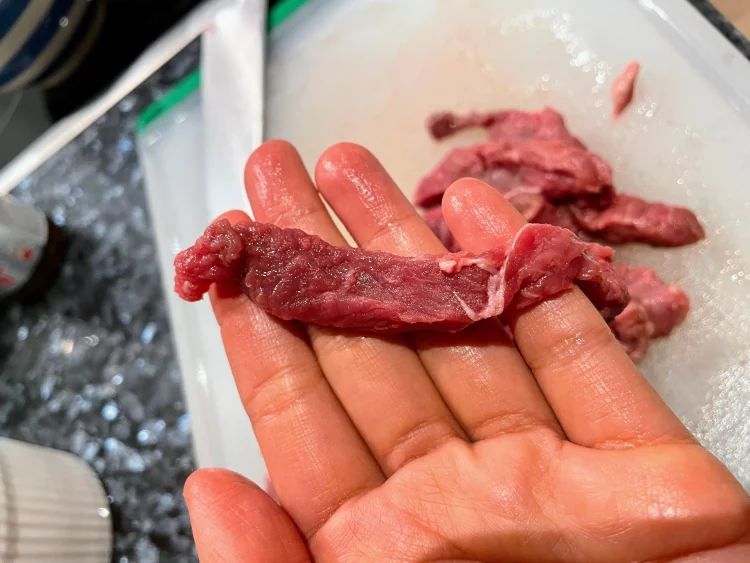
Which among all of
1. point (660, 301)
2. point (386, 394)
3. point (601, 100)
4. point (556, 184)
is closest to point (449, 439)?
point (386, 394)

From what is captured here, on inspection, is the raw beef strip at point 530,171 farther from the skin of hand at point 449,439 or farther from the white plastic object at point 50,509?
the white plastic object at point 50,509

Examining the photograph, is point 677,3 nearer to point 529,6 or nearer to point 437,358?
point 529,6

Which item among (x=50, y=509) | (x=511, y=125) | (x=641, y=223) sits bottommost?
(x=641, y=223)

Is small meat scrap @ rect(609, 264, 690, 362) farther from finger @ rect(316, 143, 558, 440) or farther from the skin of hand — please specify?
finger @ rect(316, 143, 558, 440)

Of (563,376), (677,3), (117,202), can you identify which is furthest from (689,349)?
(117,202)

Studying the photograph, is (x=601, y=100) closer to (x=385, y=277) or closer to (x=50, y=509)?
(x=385, y=277)

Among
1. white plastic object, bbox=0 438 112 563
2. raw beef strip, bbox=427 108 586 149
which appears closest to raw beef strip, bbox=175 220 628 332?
raw beef strip, bbox=427 108 586 149
